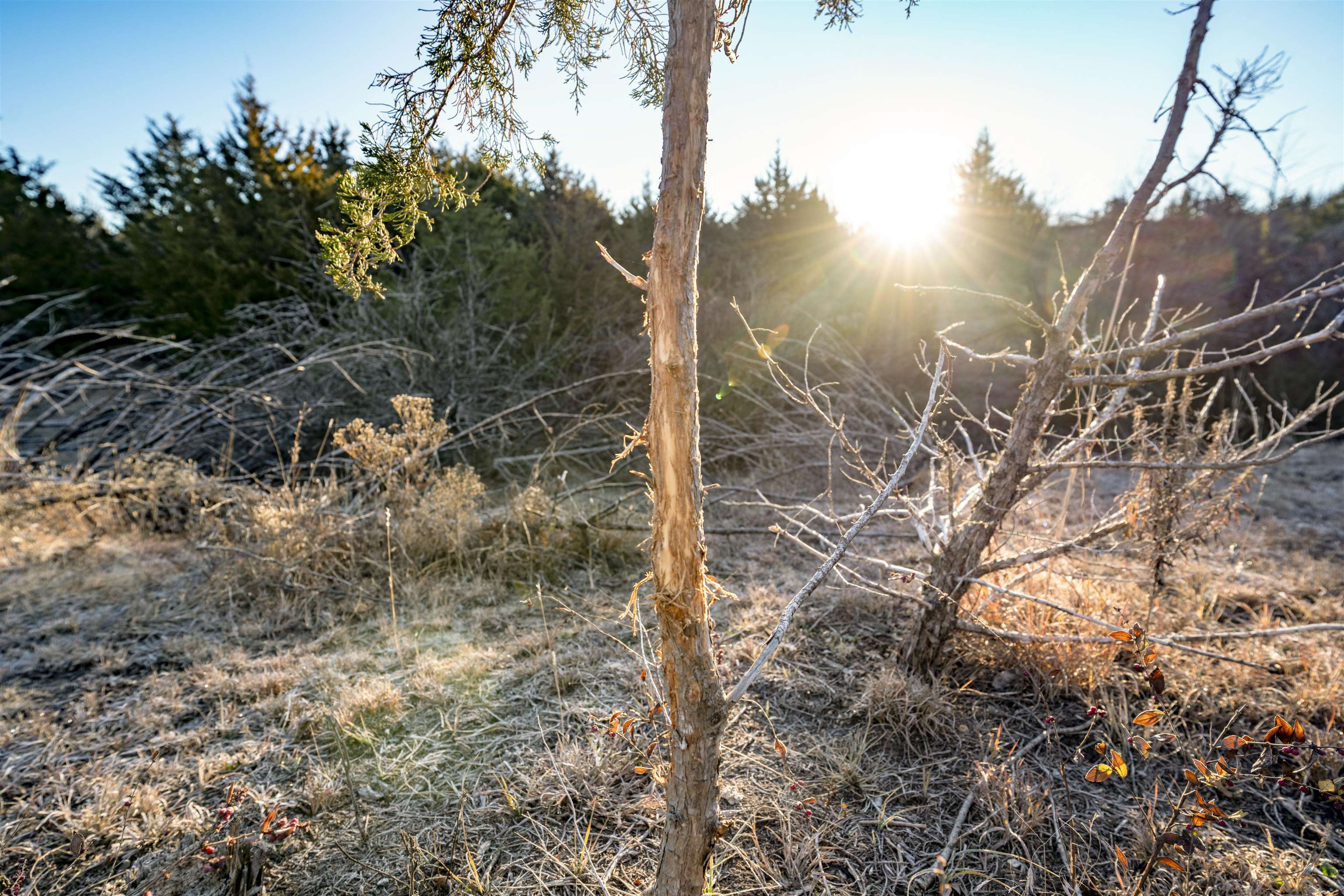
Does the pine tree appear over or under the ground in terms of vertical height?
over

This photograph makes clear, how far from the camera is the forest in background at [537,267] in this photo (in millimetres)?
6695

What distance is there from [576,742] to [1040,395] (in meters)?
2.07

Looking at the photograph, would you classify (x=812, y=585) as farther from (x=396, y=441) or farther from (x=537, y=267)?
(x=537, y=267)

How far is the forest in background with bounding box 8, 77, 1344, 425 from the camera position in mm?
6695

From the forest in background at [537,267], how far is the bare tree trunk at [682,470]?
3549mm

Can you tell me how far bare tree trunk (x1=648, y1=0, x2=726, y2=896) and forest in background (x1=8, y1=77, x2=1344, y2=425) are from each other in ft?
11.6

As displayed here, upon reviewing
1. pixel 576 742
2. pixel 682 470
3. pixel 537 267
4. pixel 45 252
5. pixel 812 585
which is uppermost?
pixel 45 252

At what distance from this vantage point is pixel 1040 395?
2178 millimetres

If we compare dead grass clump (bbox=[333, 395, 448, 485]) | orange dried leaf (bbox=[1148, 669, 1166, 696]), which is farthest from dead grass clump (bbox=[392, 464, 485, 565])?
orange dried leaf (bbox=[1148, 669, 1166, 696])

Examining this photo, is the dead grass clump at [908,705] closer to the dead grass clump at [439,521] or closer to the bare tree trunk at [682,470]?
the bare tree trunk at [682,470]

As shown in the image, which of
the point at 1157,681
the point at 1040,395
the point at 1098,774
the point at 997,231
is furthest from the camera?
the point at 997,231

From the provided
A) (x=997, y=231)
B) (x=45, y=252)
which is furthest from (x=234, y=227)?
(x=997, y=231)

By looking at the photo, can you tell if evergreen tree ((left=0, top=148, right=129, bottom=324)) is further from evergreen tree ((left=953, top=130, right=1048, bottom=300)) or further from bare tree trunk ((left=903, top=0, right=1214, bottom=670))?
evergreen tree ((left=953, top=130, right=1048, bottom=300))

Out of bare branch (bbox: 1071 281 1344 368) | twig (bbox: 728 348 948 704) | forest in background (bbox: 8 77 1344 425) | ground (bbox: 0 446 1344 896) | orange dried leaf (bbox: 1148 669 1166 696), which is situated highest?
forest in background (bbox: 8 77 1344 425)
